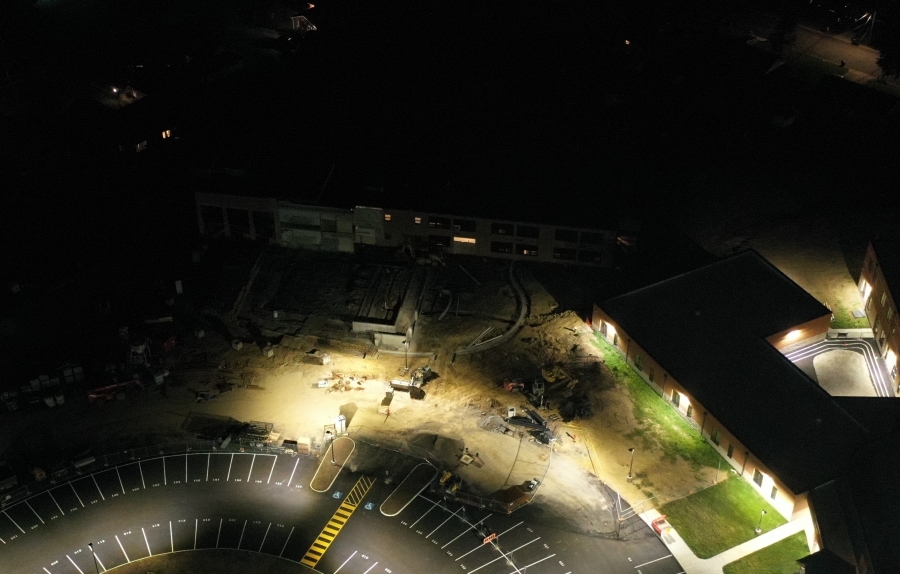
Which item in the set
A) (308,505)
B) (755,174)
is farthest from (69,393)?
(755,174)

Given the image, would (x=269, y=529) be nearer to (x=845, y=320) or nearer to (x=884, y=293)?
(x=845, y=320)

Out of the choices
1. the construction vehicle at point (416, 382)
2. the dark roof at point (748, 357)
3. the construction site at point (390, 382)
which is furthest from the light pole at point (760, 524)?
the construction vehicle at point (416, 382)

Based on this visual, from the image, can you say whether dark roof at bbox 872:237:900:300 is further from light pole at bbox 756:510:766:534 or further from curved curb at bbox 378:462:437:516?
curved curb at bbox 378:462:437:516

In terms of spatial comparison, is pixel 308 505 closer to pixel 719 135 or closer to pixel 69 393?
pixel 69 393

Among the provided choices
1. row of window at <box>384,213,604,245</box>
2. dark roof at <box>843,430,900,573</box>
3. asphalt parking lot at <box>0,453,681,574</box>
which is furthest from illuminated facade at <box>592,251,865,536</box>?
asphalt parking lot at <box>0,453,681,574</box>

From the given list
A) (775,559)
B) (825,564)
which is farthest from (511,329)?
(825,564)

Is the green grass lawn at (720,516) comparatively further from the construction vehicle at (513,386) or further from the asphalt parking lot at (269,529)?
the construction vehicle at (513,386)

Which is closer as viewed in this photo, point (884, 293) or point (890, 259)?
point (884, 293)
